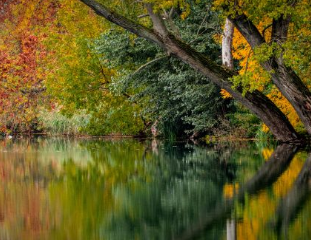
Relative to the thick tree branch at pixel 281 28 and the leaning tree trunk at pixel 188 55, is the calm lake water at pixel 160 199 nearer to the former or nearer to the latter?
the leaning tree trunk at pixel 188 55

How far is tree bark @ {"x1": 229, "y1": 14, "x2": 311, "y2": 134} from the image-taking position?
18844 millimetres

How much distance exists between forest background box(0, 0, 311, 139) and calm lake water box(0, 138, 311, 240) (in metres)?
7.53

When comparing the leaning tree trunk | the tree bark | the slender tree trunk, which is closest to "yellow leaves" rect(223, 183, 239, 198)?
the tree bark

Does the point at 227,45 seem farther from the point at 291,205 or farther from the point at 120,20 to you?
the point at 291,205

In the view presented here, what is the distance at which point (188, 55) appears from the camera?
64.5ft

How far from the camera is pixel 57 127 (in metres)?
40.4

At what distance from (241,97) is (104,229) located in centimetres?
1309

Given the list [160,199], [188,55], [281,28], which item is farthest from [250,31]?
[160,199]

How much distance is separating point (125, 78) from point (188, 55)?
21.9 feet

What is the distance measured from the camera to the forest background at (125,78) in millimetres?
25422

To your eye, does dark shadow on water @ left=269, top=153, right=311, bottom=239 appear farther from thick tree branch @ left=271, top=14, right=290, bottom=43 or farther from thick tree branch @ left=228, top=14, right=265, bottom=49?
thick tree branch @ left=228, top=14, right=265, bottom=49

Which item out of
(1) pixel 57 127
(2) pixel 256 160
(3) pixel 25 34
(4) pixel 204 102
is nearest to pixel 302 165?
(2) pixel 256 160

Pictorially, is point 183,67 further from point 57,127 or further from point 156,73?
point 57,127

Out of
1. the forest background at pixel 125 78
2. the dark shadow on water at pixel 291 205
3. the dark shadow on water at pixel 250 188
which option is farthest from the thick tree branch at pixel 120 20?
the dark shadow on water at pixel 291 205
